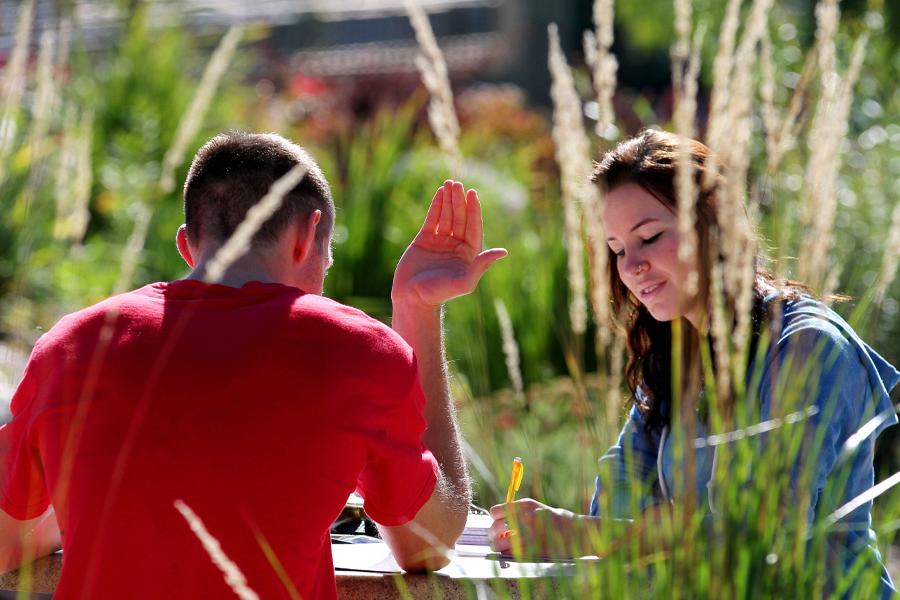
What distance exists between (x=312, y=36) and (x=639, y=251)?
59.5 ft

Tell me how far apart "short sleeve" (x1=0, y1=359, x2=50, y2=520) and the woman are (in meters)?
0.72

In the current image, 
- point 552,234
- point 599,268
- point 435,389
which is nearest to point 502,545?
point 435,389

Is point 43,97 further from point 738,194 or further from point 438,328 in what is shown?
point 738,194

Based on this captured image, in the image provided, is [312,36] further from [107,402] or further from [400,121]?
[107,402]

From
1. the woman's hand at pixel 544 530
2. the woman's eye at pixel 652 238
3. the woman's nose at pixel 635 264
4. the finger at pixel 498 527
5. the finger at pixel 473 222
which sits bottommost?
the finger at pixel 498 527

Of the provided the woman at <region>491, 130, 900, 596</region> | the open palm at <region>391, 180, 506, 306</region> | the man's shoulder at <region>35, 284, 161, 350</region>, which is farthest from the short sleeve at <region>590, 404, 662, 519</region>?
the man's shoulder at <region>35, 284, 161, 350</region>

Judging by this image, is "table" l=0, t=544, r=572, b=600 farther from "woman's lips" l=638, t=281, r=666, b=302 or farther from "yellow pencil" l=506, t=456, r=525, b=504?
"woman's lips" l=638, t=281, r=666, b=302

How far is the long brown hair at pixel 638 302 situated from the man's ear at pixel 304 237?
60 cm

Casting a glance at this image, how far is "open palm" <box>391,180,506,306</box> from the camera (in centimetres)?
247

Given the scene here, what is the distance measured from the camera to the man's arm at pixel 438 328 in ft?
6.68

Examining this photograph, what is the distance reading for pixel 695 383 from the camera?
5.59 ft

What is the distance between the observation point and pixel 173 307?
191cm

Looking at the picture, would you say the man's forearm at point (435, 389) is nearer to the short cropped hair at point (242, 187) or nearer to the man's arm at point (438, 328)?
the man's arm at point (438, 328)

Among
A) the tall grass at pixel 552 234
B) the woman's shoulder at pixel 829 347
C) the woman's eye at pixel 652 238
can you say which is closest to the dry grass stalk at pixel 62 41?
the tall grass at pixel 552 234
